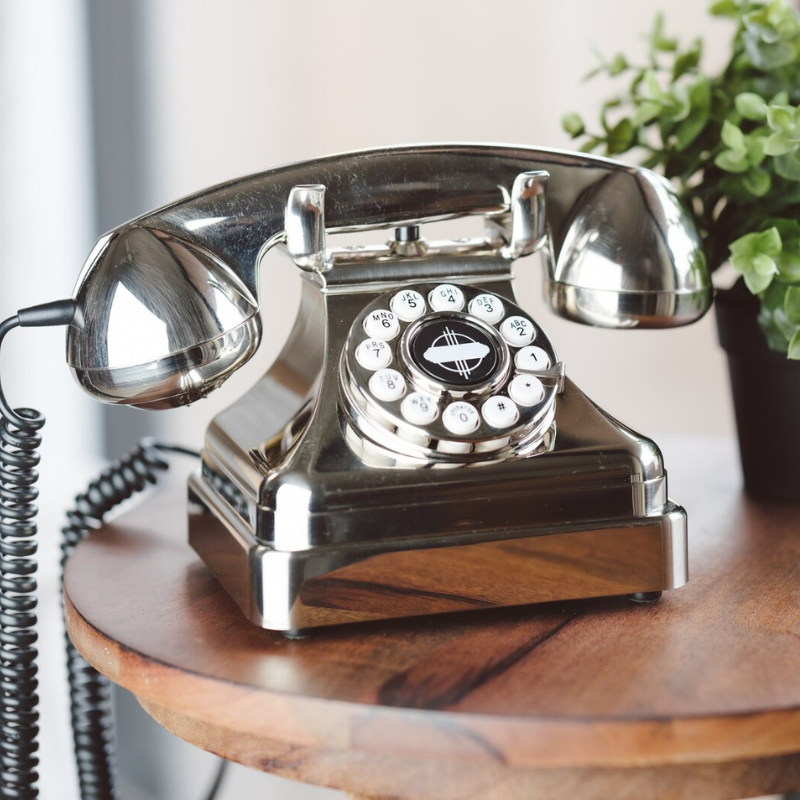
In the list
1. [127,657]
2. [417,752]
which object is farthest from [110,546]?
[417,752]

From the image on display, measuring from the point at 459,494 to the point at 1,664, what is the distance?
1.11 feet

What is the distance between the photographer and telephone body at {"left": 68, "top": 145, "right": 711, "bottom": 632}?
573 millimetres

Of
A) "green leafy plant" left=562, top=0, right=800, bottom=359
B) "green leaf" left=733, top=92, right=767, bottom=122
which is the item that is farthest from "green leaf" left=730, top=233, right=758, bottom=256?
"green leaf" left=733, top=92, right=767, bottom=122

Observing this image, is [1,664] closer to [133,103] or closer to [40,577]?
[40,577]

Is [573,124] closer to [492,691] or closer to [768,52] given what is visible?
[768,52]

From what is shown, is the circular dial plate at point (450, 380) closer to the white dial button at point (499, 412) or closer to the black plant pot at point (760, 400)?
the white dial button at point (499, 412)

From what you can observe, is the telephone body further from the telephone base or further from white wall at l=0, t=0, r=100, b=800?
white wall at l=0, t=0, r=100, b=800

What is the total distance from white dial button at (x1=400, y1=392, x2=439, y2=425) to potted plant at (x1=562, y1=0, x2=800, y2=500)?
30 cm

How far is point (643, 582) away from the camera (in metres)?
0.61

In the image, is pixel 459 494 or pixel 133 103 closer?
pixel 459 494

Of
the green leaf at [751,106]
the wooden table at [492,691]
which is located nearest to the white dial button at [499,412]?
the wooden table at [492,691]

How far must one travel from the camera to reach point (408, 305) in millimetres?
644

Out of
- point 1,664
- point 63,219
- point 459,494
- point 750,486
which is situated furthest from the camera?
point 63,219

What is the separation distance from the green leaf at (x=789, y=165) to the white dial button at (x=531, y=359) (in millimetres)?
279
